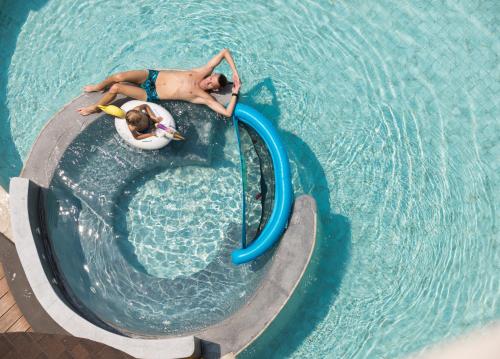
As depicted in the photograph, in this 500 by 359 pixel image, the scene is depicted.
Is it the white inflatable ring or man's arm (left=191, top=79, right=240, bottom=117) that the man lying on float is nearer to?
man's arm (left=191, top=79, right=240, bottom=117)

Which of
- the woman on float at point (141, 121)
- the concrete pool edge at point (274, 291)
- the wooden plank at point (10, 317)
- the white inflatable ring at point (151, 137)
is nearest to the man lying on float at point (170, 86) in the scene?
the white inflatable ring at point (151, 137)

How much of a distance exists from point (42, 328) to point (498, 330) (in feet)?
14.5

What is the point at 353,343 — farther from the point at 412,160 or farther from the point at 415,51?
the point at 415,51

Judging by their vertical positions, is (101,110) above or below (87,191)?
above

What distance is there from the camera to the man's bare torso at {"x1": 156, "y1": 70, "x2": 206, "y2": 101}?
5.16 meters

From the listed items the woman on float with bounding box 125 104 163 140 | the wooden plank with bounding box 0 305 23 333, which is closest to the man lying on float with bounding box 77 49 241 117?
the woman on float with bounding box 125 104 163 140

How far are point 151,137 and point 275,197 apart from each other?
1344 millimetres

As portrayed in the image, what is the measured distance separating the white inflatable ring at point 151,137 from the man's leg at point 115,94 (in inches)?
3.6

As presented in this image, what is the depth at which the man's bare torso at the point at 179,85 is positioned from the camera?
516 centimetres

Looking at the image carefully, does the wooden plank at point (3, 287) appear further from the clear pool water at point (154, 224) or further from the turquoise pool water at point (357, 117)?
the turquoise pool water at point (357, 117)

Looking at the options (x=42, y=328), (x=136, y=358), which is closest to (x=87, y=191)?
(x=42, y=328)

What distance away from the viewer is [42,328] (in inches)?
197

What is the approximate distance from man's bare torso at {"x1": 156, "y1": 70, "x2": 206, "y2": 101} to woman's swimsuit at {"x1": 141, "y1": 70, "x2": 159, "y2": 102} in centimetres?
4

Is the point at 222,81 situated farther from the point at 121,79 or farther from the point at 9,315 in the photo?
the point at 9,315
